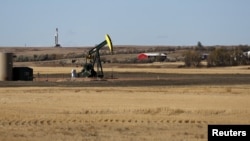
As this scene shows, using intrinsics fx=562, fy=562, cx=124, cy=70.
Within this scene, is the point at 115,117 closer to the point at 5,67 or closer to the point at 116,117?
the point at 116,117

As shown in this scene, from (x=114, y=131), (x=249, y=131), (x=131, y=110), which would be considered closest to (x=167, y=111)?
(x=131, y=110)

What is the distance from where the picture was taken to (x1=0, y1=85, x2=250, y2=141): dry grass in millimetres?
14328

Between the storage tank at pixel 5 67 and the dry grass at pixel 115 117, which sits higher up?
the storage tank at pixel 5 67

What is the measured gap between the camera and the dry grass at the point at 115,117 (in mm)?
14328

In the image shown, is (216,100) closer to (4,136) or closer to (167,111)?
(167,111)

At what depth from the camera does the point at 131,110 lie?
812 inches

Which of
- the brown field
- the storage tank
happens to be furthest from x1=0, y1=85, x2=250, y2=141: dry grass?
the storage tank

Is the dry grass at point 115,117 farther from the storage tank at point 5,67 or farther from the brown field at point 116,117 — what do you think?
the storage tank at point 5,67

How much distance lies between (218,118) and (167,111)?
2550 millimetres

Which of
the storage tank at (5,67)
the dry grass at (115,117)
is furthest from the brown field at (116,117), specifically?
the storage tank at (5,67)

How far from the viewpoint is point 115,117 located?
60.2ft

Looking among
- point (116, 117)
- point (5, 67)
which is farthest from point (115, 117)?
point (5, 67)

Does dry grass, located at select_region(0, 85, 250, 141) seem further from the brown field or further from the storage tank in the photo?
the storage tank

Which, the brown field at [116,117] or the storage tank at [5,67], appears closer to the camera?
the brown field at [116,117]
